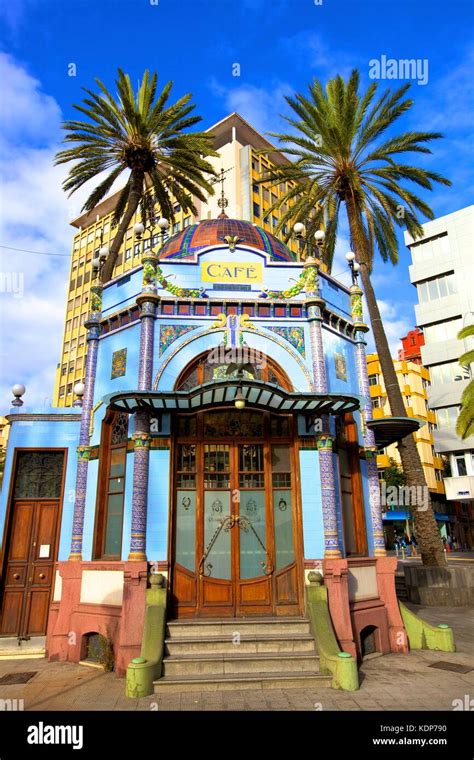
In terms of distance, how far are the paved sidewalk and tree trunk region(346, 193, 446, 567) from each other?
27.5 feet

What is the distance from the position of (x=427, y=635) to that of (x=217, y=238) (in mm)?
10453

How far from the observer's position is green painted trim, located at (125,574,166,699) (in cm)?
777

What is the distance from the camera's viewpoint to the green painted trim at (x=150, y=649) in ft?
25.5

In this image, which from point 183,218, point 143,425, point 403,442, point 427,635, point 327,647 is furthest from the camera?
point 183,218

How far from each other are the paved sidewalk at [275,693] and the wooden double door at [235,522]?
1.94 m

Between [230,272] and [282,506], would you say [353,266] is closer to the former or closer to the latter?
[230,272]

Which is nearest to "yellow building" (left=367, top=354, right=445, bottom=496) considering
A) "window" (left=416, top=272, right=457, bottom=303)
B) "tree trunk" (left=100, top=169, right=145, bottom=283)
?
"window" (left=416, top=272, right=457, bottom=303)

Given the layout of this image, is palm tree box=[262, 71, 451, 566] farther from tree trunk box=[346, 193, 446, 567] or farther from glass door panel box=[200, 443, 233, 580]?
glass door panel box=[200, 443, 233, 580]

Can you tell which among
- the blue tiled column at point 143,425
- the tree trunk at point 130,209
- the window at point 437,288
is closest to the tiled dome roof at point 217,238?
the blue tiled column at point 143,425

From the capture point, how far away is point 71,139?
18.5m

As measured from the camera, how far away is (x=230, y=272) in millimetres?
12000

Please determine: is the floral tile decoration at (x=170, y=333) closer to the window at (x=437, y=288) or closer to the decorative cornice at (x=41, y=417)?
the decorative cornice at (x=41, y=417)

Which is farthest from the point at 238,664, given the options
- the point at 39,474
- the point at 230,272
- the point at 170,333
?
the point at 230,272

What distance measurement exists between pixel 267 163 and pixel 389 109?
134 ft
